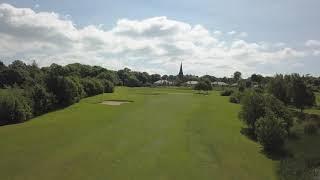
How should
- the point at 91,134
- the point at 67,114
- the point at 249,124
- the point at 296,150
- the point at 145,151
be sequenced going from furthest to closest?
the point at 67,114 → the point at 249,124 → the point at 91,134 → the point at 296,150 → the point at 145,151

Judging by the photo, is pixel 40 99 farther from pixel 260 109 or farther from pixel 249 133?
pixel 260 109

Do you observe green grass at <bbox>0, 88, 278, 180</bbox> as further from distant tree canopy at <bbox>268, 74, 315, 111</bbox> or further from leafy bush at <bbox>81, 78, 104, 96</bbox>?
leafy bush at <bbox>81, 78, 104, 96</bbox>

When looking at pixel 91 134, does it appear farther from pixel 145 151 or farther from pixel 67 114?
pixel 67 114

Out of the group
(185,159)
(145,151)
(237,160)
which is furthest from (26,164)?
(237,160)

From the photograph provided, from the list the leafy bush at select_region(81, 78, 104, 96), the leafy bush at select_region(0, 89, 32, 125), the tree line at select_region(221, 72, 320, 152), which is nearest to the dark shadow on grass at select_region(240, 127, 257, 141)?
the tree line at select_region(221, 72, 320, 152)

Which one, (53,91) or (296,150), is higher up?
(53,91)

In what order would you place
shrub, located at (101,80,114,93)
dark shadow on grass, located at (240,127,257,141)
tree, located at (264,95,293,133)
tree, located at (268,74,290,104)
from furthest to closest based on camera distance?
shrub, located at (101,80,114,93)
tree, located at (268,74,290,104)
tree, located at (264,95,293,133)
dark shadow on grass, located at (240,127,257,141)
